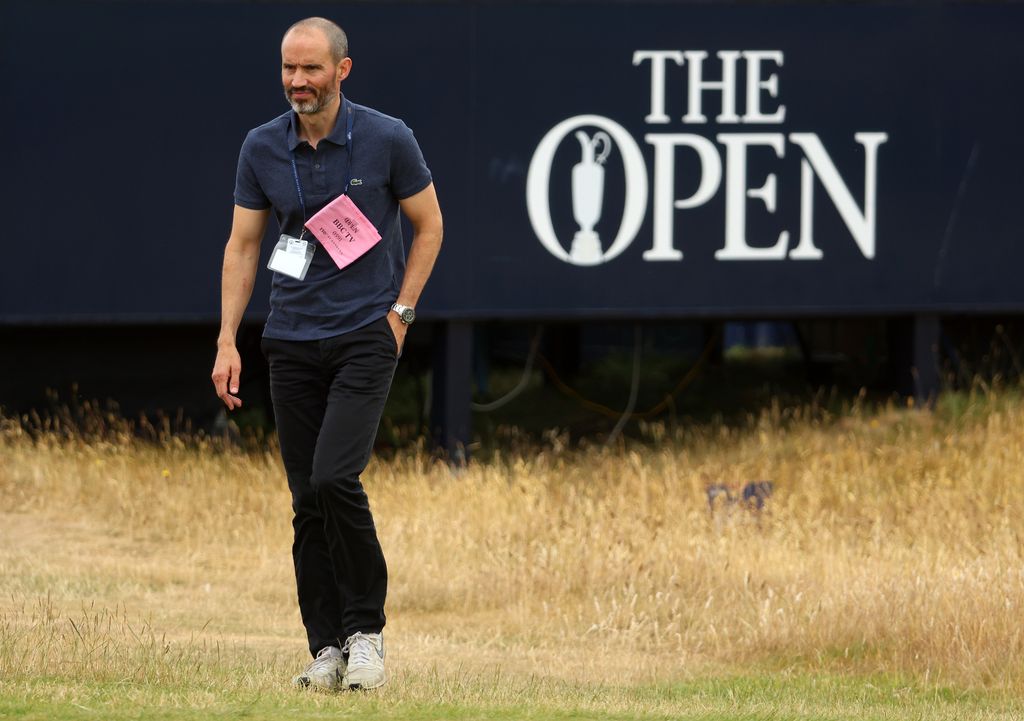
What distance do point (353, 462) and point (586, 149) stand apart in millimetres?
5782

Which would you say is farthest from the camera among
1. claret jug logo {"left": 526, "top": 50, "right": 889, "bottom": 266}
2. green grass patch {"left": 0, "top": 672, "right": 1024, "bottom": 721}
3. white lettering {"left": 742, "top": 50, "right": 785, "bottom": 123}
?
white lettering {"left": 742, "top": 50, "right": 785, "bottom": 123}

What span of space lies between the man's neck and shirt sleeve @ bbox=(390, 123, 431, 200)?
19cm

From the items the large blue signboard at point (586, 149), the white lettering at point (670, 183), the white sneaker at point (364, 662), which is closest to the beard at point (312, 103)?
the white sneaker at point (364, 662)

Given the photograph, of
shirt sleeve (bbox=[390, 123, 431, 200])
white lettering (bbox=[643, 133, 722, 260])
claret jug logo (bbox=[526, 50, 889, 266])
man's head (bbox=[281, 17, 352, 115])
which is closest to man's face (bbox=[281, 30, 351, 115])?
man's head (bbox=[281, 17, 352, 115])

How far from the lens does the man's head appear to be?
4688 mm

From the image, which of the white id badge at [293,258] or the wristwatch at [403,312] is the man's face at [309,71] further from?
the wristwatch at [403,312]

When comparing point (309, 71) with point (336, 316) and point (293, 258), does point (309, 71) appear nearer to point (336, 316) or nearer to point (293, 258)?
point (293, 258)

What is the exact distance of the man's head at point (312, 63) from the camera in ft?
15.4

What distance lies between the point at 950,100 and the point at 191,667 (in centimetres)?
729

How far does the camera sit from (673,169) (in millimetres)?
10312

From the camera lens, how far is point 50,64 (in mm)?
9805

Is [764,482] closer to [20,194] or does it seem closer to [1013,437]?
[1013,437]

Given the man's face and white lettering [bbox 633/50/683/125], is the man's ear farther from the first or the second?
white lettering [bbox 633/50/683/125]

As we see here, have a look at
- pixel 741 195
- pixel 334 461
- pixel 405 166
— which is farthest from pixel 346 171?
pixel 741 195
